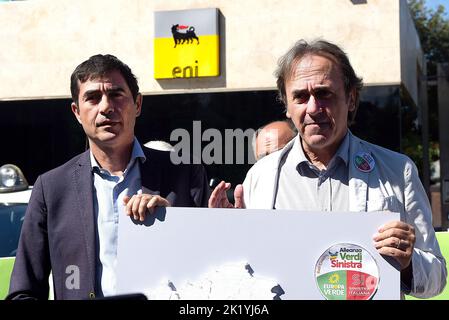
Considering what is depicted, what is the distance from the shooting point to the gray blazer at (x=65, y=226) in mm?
2023

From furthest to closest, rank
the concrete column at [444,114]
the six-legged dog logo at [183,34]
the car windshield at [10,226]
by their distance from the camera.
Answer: the six-legged dog logo at [183,34], the concrete column at [444,114], the car windshield at [10,226]

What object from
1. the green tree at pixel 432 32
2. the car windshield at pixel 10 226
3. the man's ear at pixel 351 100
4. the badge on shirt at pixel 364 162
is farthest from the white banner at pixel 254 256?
the green tree at pixel 432 32

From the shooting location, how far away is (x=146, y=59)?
38.6 feet

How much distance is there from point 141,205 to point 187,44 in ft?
31.4

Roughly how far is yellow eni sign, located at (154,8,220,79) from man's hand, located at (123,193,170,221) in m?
9.48

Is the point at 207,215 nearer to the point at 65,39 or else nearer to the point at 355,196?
the point at 355,196

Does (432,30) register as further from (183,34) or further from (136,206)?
(136,206)

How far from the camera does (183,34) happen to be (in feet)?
37.0

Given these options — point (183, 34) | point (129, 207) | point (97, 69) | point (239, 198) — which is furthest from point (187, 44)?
point (129, 207)

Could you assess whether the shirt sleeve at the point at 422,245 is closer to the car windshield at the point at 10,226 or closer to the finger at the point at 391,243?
the finger at the point at 391,243

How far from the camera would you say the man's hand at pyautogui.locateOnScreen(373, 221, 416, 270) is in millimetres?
1776

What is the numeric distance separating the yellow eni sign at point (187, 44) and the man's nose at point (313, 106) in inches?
370

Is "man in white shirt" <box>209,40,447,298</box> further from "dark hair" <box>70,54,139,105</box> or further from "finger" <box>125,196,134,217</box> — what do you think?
"dark hair" <box>70,54,139,105</box>

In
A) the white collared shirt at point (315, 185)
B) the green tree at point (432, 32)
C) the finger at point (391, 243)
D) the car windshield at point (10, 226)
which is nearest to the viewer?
the finger at point (391, 243)
